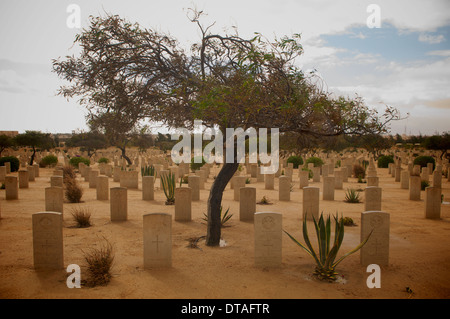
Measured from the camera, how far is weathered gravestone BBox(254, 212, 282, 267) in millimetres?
6234

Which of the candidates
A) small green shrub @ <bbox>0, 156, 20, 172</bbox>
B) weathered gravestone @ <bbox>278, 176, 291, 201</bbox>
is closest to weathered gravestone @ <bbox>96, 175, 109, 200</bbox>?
weathered gravestone @ <bbox>278, 176, 291, 201</bbox>

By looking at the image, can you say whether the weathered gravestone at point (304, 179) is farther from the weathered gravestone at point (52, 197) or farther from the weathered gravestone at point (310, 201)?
the weathered gravestone at point (52, 197)

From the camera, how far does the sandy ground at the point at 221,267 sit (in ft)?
17.1

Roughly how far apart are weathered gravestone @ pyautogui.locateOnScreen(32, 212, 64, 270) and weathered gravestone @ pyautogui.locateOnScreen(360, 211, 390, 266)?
18.6ft

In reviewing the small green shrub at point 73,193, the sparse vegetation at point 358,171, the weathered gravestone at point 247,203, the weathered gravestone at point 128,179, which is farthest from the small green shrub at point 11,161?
the sparse vegetation at point 358,171

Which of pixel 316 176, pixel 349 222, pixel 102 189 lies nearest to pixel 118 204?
pixel 102 189

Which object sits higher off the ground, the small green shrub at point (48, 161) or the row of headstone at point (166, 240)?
the small green shrub at point (48, 161)

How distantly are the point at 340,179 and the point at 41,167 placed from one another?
77.9 ft

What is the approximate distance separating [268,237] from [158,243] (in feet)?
6.79

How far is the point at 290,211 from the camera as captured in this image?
11.7 meters

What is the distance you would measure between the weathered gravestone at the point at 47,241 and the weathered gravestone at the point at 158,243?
153 cm

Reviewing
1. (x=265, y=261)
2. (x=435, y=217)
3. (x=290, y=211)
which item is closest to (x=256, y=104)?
(x=265, y=261)

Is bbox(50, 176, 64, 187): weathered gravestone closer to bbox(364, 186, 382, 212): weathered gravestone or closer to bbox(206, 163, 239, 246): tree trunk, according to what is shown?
bbox(206, 163, 239, 246): tree trunk

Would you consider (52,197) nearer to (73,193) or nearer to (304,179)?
(73,193)
